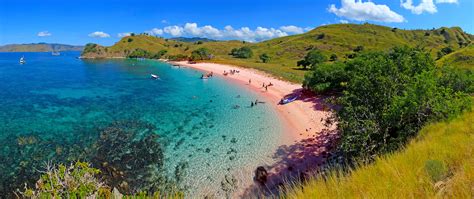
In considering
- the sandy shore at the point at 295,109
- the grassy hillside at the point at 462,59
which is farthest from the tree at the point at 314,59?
the grassy hillside at the point at 462,59

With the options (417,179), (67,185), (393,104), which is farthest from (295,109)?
(67,185)

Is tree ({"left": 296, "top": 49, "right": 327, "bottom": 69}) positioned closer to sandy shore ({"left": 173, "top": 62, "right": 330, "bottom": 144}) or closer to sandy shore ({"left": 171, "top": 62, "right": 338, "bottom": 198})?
sandy shore ({"left": 173, "top": 62, "right": 330, "bottom": 144})

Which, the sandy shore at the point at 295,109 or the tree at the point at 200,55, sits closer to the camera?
the sandy shore at the point at 295,109

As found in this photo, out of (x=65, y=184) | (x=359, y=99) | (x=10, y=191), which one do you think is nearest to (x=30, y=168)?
(x=10, y=191)

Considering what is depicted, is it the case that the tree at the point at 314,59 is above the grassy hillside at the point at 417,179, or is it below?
above

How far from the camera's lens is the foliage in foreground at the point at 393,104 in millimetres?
14305

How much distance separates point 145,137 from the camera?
29.7 metres

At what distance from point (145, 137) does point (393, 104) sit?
23478mm

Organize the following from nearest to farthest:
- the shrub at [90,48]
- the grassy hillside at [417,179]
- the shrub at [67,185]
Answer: the grassy hillside at [417,179], the shrub at [67,185], the shrub at [90,48]

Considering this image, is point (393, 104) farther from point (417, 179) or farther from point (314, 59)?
point (314, 59)

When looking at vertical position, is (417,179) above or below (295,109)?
above

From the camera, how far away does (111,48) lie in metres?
192

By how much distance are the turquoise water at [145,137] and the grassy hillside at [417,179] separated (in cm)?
1383

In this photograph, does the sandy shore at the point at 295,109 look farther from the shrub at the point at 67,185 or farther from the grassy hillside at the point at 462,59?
the shrub at the point at 67,185
